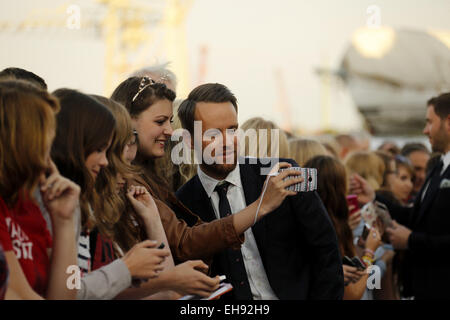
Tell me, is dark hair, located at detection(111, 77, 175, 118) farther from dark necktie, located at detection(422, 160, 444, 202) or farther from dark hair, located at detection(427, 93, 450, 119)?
dark hair, located at detection(427, 93, 450, 119)

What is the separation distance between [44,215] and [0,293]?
42cm

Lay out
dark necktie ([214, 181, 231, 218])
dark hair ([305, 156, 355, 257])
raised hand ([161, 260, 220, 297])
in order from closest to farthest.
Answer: raised hand ([161, 260, 220, 297]), dark necktie ([214, 181, 231, 218]), dark hair ([305, 156, 355, 257])

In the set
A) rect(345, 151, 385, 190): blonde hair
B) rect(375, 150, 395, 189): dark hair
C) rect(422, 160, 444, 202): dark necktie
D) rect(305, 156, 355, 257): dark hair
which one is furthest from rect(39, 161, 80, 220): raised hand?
rect(375, 150, 395, 189): dark hair

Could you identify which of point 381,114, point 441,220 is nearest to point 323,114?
point 381,114

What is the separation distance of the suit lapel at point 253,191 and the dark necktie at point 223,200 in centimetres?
9

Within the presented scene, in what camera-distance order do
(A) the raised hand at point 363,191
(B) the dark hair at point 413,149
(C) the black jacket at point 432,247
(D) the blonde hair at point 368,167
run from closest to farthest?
(C) the black jacket at point 432,247 → (A) the raised hand at point 363,191 → (D) the blonde hair at point 368,167 → (B) the dark hair at point 413,149

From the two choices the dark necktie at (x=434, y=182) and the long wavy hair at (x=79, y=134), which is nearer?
the long wavy hair at (x=79, y=134)

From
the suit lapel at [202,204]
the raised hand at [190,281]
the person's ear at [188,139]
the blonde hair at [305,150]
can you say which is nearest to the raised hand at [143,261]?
the raised hand at [190,281]

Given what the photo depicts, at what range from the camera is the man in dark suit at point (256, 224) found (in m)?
2.79

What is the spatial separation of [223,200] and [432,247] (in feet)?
6.01

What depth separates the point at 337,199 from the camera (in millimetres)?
3789

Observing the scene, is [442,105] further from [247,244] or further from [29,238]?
[29,238]

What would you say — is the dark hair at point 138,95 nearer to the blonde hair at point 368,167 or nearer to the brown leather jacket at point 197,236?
the brown leather jacket at point 197,236

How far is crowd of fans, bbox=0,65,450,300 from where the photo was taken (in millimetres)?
1833
